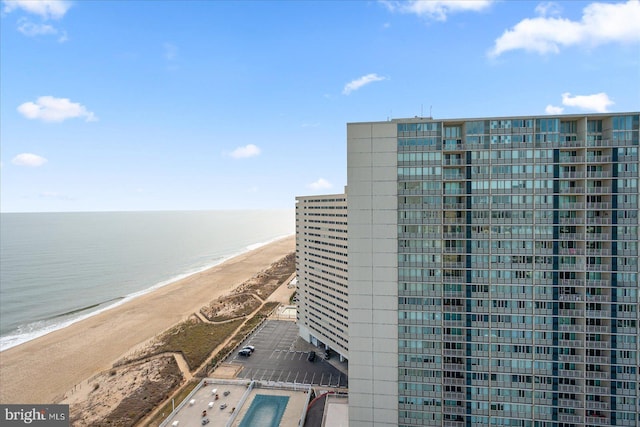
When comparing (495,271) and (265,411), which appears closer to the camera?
(495,271)

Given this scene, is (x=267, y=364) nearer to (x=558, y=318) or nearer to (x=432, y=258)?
(x=432, y=258)

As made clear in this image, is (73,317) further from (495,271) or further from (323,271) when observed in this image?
(495,271)

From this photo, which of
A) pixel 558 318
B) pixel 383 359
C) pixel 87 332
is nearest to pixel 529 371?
pixel 558 318

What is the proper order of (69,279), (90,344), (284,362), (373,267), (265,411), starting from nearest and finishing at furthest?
(373,267), (265,411), (284,362), (90,344), (69,279)

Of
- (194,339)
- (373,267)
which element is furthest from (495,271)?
(194,339)

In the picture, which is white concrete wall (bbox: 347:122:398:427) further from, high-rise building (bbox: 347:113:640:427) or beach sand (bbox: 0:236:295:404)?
beach sand (bbox: 0:236:295:404)

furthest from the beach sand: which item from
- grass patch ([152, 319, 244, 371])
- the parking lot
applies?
the parking lot
